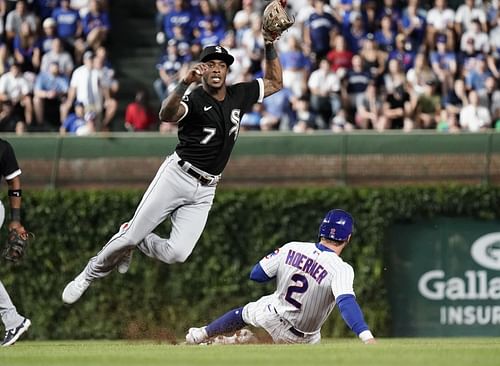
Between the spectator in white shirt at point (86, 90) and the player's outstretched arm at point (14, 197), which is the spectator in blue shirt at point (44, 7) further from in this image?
the player's outstretched arm at point (14, 197)

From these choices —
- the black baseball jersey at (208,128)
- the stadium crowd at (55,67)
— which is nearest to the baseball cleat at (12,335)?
the black baseball jersey at (208,128)

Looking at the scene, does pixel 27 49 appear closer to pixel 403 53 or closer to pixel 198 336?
pixel 403 53

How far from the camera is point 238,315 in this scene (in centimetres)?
1048

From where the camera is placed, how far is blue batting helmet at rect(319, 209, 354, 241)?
9961 millimetres

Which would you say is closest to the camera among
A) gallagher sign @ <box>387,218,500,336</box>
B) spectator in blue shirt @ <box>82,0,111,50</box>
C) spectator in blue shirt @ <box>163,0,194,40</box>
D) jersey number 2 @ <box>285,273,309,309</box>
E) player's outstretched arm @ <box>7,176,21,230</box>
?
jersey number 2 @ <box>285,273,309,309</box>

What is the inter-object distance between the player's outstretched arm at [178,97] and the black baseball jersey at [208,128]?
0.23m

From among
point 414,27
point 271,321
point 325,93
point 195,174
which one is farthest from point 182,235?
point 414,27

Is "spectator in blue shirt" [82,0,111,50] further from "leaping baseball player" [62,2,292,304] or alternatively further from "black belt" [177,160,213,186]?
"black belt" [177,160,213,186]

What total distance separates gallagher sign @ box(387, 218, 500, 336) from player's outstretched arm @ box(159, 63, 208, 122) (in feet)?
21.3

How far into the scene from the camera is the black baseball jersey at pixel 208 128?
10336 mm

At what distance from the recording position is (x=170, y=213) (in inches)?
421

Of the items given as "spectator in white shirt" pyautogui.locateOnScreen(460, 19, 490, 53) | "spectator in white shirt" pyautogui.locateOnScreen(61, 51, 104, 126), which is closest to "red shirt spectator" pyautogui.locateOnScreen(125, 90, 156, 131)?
"spectator in white shirt" pyautogui.locateOnScreen(61, 51, 104, 126)

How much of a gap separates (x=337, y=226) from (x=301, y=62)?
28.5 feet

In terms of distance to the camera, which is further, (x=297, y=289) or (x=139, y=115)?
(x=139, y=115)
